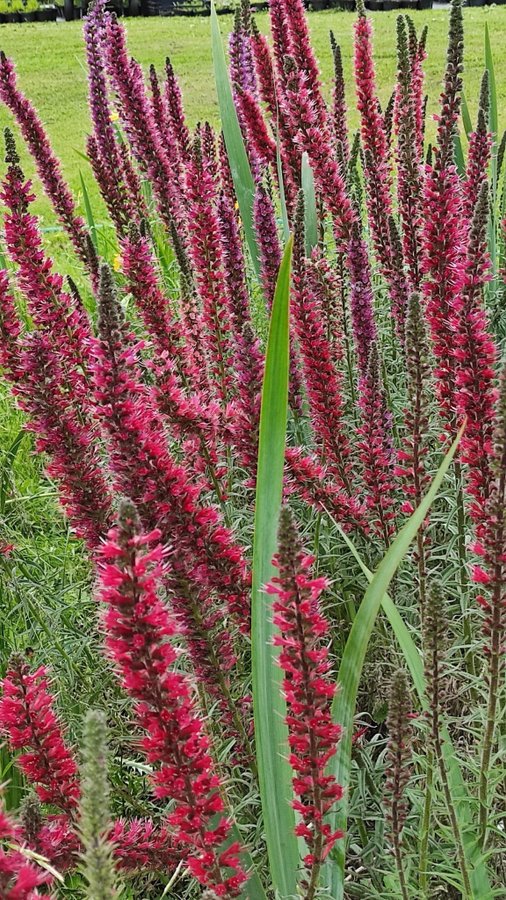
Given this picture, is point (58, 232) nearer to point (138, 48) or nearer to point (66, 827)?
point (66, 827)

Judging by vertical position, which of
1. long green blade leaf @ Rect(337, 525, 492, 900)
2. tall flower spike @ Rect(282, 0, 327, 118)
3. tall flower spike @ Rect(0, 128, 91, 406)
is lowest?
long green blade leaf @ Rect(337, 525, 492, 900)

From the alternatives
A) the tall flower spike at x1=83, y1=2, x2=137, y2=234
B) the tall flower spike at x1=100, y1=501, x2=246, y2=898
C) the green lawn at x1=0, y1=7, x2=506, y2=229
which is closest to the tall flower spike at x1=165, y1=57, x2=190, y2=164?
the tall flower spike at x1=83, y1=2, x2=137, y2=234

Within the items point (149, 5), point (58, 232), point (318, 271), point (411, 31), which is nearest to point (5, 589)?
point (318, 271)

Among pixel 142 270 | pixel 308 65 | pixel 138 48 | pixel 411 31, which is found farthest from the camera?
pixel 138 48

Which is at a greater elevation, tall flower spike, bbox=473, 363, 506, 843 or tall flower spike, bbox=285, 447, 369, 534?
tall flower spike, bbox=473, 363, 506, 843

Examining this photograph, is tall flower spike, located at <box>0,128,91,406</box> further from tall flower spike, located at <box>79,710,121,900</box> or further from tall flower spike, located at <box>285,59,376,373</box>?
tall flower spike, located at <box>79,710,121,900</box>

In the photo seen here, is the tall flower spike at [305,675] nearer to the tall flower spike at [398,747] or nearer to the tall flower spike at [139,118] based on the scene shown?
the tall flower spike at [398,747]

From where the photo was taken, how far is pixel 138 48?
1847 cm

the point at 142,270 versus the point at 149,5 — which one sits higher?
the point at 149,5

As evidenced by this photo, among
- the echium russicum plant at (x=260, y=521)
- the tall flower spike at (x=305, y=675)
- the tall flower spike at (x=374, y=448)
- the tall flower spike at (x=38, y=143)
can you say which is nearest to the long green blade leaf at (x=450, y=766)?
the echium russicum plant at (x=260, y=521)

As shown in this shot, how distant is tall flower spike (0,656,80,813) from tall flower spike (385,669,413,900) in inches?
23.6

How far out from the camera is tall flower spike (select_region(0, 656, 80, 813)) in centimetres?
176

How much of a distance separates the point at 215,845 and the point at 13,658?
1.70 ft

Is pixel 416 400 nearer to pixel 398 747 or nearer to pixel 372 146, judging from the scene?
pixel 398 747
